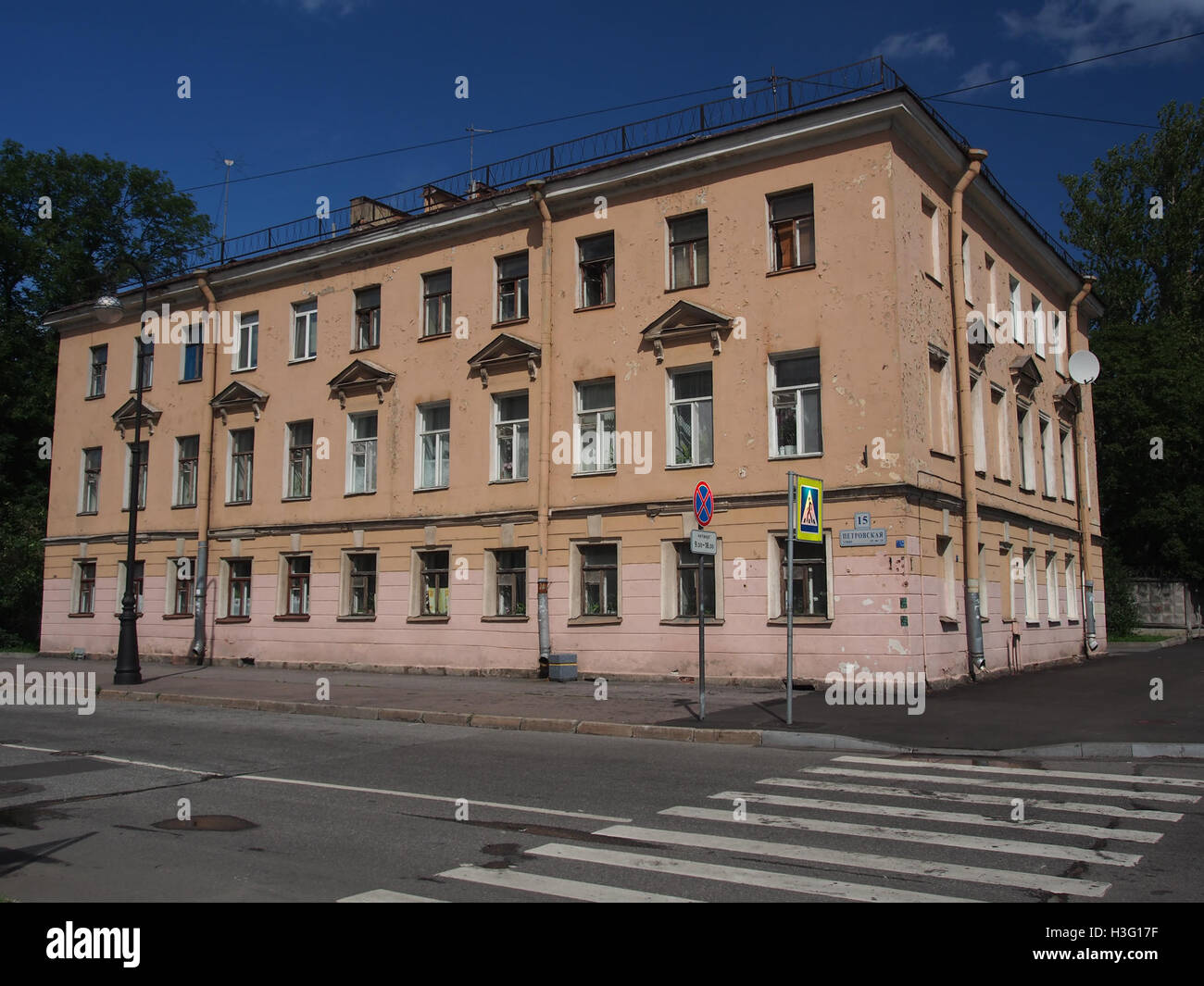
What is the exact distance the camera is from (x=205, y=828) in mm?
7668

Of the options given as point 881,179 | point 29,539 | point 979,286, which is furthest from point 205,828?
point 29,539

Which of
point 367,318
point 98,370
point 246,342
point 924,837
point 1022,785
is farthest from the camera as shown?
point 98,370

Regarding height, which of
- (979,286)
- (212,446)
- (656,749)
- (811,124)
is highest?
(811,124)

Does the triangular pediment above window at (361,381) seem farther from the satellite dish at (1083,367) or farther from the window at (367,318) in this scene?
the satellite dish at (1083,367)

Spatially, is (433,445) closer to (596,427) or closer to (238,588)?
(596,427)

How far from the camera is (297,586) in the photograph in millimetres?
26328

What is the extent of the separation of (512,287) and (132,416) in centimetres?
1437

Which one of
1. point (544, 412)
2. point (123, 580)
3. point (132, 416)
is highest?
point (132, 416)

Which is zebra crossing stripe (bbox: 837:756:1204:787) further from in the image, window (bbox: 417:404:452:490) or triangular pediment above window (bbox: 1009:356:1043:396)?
triangular pediment above window (bbox: 1009:356:1043:396)

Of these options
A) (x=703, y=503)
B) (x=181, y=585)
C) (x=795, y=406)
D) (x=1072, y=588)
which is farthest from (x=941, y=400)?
(x=181, y=585)

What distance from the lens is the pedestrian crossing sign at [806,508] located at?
13750mm

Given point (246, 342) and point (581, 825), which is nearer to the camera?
point (581, 825)
